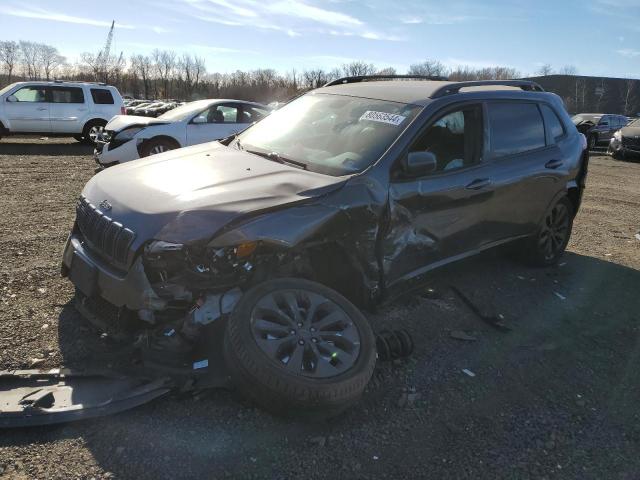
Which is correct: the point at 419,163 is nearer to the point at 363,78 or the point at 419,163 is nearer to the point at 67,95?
the point at 363,78

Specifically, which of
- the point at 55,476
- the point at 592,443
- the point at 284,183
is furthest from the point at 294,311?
the point at 592,443

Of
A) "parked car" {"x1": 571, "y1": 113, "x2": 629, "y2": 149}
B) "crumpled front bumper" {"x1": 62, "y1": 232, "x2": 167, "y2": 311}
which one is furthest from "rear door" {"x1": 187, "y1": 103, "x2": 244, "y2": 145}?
"parked car" {"x1": 571, "y1": 113, "x2": 629, "y2": 149}

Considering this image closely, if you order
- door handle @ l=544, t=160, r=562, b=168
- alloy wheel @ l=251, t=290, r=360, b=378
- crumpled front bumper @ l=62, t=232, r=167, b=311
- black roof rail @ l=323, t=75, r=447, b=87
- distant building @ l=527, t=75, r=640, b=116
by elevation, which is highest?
distant building @ l=527, t=75, r=640, b=116

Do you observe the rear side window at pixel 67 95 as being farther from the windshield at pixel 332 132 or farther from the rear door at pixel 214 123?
the windshield at pixel 332 132

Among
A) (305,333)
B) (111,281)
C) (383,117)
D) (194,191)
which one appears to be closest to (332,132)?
(383,117)

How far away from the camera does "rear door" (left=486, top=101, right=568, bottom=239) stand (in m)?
4.46

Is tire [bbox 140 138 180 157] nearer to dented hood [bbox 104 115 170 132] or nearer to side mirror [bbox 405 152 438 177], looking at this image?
dented hood [bbox 104 115 170 132]

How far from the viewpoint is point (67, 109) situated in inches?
629

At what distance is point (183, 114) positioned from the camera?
10680mm

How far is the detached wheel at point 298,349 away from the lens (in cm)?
269

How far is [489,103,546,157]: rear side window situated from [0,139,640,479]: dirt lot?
3.34 feet

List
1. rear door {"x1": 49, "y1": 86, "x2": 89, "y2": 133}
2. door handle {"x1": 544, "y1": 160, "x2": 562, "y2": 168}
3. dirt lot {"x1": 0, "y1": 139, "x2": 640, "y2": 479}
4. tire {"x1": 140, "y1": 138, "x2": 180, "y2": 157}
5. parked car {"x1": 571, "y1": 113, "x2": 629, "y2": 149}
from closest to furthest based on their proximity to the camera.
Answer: dirt lot {"x1": 0, "y1": 139, "x2": 640, "y2": 479}
door handle {"x1": 544, "y1": 160, "x2": 562, "y2": 168}
tire {"x1": 140, "y1": 138, "x2": 180, "y2": 157}
rear door {"x1": 49, "y1": 86, "x2": 89, "y2": 133}
parked car {"x1": 571, "y1": 113, "x2": 629, "y2": 149}

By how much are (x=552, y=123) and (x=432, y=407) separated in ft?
11.5

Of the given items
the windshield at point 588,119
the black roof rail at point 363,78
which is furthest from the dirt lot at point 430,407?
the windshield at point 588,119
